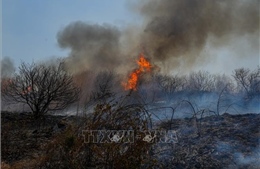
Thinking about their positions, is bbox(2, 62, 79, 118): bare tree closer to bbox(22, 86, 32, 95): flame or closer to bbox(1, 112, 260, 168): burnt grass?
bbox(22, 86, 32, 95): flame

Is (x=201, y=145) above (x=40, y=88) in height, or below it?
below

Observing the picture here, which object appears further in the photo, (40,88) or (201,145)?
(40,88)

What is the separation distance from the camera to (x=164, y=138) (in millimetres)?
8062

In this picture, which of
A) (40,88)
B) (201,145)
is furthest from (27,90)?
(201,145)

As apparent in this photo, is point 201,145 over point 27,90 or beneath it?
beneath

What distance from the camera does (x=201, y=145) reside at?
756 cm

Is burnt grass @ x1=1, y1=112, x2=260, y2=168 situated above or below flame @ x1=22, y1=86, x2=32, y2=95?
below

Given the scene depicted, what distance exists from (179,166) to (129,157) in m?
1.22

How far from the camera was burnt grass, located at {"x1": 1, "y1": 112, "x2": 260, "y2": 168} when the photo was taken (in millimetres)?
6770

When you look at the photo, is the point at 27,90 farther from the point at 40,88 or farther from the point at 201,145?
the point at 201,145

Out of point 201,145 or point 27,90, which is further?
point 27,90

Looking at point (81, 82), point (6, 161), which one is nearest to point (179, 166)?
point (6, 161)

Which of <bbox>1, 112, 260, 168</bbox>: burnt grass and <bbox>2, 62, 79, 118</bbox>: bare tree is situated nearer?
<bbox>1, 112, 260, 168</bbox>: burnt grass

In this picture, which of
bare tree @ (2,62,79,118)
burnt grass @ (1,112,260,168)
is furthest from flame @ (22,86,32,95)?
burnt grass @ (1,112,260,168)
